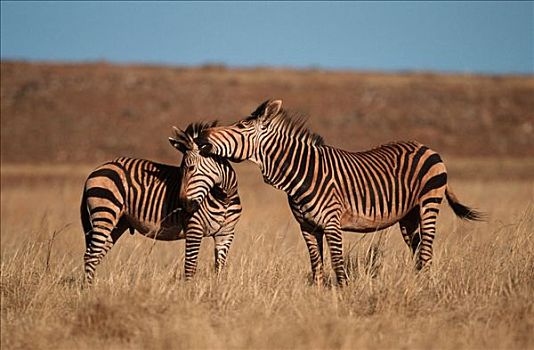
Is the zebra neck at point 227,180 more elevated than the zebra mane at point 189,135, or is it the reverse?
the zebra mane at point 189,135

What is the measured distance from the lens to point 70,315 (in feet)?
22.6

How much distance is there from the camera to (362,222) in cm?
827

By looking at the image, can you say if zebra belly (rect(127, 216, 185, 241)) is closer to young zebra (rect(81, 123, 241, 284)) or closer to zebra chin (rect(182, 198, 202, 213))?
young zebra (rect(81, 123, 241, 284))

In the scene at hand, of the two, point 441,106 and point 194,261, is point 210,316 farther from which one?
point 441,106

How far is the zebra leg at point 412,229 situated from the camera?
889 cm

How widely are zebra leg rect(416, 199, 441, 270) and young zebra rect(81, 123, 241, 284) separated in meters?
2.08

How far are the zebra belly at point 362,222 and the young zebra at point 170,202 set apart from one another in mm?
1287

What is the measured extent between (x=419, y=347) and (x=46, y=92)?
125 feet

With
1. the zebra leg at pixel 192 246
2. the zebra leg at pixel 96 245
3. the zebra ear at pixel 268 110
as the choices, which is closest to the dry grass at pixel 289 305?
the zebra leg at pixel 192 246

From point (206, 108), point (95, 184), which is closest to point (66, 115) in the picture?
point (206, 108)

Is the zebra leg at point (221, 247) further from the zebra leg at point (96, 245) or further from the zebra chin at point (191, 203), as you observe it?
the zebra leg at point (96, 245)

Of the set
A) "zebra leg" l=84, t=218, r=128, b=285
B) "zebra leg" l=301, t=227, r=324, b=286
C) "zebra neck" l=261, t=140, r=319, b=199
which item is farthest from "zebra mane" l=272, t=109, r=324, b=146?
"zebra leg" l=84, t=218, r=128, b=285

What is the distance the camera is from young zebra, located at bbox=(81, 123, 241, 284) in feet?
27.1

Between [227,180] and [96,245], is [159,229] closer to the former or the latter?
[96,245]
